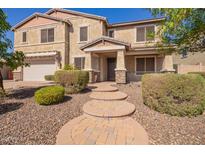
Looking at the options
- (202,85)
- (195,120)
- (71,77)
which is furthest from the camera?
(71,77)

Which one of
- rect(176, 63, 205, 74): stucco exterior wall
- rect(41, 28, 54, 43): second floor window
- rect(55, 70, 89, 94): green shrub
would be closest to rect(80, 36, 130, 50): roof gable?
rect(55, 70, 89, 94): green shrub

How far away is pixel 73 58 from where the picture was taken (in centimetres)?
1633

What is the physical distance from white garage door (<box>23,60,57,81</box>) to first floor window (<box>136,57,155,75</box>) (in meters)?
9.17

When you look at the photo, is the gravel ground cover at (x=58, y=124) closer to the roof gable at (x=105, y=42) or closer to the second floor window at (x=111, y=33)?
the roof gable at (x=105, y=42)

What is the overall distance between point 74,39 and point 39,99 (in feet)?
37.6

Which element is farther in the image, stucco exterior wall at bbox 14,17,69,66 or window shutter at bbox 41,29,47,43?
window shutter at bbox 41,29,47,43

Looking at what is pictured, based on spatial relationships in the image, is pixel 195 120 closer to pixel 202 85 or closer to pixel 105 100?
pixel 202 85

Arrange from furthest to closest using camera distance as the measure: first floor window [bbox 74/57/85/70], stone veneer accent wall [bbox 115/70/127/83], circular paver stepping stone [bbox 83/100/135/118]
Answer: first floor window [bbox 74/57/85/70] → stone veneer accent wall [bbox 115/70/127/83] → circular paver stepping stone [bbox 83/100/135/118]

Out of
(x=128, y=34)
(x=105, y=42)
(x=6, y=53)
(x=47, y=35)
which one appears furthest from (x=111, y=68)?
(x=6, y=53)

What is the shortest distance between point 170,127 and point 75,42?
1412 cm

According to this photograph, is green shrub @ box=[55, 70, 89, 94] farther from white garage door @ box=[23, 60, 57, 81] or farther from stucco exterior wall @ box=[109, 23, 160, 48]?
stucco exterior wall @ box=[109, 23, 160, 48]

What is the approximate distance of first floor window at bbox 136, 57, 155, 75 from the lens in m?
15.3
